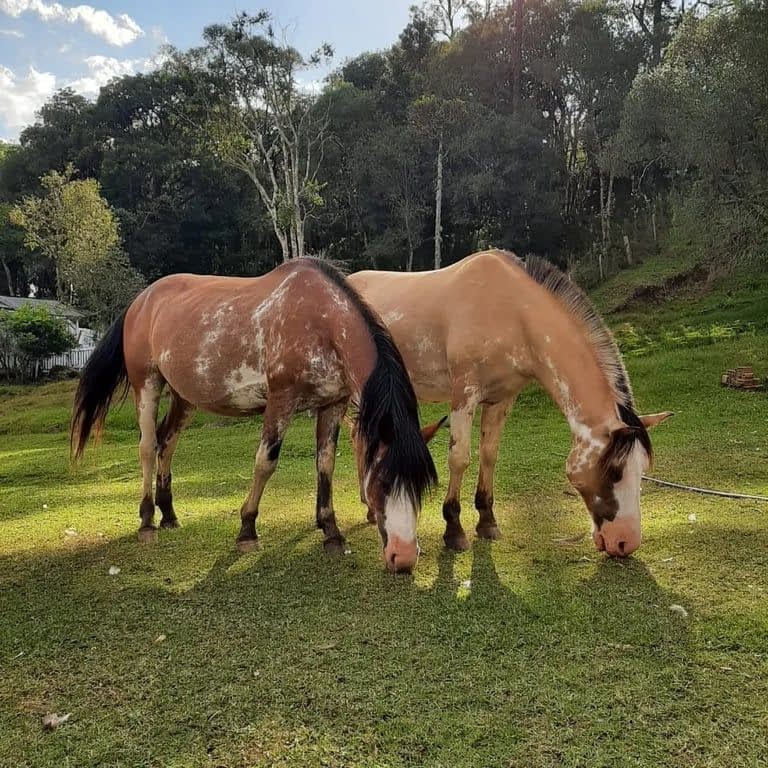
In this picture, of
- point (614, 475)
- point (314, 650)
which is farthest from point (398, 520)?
point (614, 475)

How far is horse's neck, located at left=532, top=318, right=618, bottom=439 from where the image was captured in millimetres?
3705

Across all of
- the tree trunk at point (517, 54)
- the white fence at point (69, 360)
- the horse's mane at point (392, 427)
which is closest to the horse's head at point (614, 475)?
the horse's mane at point (392, 427)

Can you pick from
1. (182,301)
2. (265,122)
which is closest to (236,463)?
(182,301)

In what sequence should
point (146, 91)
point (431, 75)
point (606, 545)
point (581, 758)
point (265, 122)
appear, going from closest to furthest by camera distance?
point (581, 758), point (606, 545), point (265, 122), point (431, 75), point (146, 91)

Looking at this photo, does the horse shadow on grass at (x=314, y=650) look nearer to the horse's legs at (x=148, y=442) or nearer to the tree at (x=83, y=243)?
the horse's legs at (x=148, y=442)

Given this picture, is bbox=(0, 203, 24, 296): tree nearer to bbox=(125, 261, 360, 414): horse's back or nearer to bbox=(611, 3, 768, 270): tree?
bbox=(611, 3, 768, 270): tree

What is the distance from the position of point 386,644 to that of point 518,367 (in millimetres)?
2146

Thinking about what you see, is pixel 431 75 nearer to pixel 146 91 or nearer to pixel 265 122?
pixel 265 122

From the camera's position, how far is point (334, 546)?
167 inches

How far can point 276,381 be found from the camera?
4098 millimetres

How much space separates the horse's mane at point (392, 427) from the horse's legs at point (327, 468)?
34.7 inches

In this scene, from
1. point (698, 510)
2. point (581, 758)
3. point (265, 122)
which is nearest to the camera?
point (581, 758)

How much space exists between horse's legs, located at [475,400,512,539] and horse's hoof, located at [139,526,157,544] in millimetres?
2621

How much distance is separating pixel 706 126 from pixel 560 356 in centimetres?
1476
